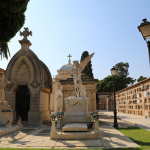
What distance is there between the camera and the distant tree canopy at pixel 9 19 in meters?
5.09

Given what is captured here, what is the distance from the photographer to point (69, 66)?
4694 centimetres

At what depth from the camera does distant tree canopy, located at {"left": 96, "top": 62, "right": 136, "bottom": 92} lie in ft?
215

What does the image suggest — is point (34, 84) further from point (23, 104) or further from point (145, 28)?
point (145, 28)

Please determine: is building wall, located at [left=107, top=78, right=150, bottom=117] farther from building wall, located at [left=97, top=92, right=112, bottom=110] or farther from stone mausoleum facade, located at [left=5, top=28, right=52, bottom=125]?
building wall, located at [left=97, top=92, right=112, bottom=110]

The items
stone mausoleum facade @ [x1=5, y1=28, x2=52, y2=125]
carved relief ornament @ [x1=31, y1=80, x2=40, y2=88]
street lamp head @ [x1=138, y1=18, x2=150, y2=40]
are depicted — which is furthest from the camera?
carved relief ornament @ [x1=31, y1=80, x2=40, y2=88]

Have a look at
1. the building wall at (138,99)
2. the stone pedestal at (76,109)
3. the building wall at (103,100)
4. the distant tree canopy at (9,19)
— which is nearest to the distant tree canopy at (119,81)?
the building wall at (103,100)

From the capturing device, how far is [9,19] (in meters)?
5.41

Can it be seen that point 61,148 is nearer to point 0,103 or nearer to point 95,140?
point 95,140

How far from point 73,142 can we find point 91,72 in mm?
25994

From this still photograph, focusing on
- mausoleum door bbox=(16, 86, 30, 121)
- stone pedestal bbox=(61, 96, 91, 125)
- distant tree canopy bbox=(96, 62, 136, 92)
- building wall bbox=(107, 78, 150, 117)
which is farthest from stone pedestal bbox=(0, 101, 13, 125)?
distant tree canopy bbox=(96, 62, 136, 92)

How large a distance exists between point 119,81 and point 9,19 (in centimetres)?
6426

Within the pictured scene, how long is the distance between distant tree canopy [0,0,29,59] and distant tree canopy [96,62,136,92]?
6255 centimetres

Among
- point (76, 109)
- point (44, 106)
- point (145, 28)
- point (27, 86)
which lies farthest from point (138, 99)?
point (145, 28)

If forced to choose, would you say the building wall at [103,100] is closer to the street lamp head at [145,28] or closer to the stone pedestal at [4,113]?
the stone pedestal at [4,113]
